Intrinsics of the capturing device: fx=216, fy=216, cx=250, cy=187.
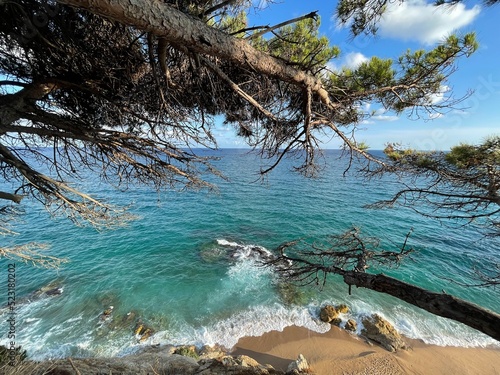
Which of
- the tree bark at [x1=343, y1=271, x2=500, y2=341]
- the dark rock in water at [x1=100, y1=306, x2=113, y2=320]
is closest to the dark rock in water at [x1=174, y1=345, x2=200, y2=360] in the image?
the dark rock in water at [x1=100, y1=306, x2=113, y2=320]

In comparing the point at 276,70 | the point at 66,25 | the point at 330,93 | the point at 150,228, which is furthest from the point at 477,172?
the point at 150,228

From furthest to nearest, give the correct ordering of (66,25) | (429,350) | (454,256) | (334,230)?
(334,230) → (454,256) → (429,350) → (66,25)

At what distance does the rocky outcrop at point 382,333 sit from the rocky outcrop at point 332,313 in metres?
0.83

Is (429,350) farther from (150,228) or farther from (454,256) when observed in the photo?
(150,228)

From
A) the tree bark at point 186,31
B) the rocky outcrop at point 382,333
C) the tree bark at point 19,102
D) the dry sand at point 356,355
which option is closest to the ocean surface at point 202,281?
the dry sand at point 356,355

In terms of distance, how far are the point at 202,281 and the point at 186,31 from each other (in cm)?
1118

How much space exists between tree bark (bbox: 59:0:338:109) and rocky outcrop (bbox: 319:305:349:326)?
9640mm

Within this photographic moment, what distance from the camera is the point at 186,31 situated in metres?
1.59

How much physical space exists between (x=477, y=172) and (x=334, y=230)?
506 inches

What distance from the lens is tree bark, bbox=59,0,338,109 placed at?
1363 millimetres

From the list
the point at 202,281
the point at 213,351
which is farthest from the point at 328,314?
the point at 202,281

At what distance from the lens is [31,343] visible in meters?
7.59

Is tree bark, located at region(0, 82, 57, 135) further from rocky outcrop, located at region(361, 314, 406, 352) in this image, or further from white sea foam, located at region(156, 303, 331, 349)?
rocky outcrop, located at region(361, 314, 406, 352)

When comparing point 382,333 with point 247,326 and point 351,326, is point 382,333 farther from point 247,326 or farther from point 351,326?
point 247,326
